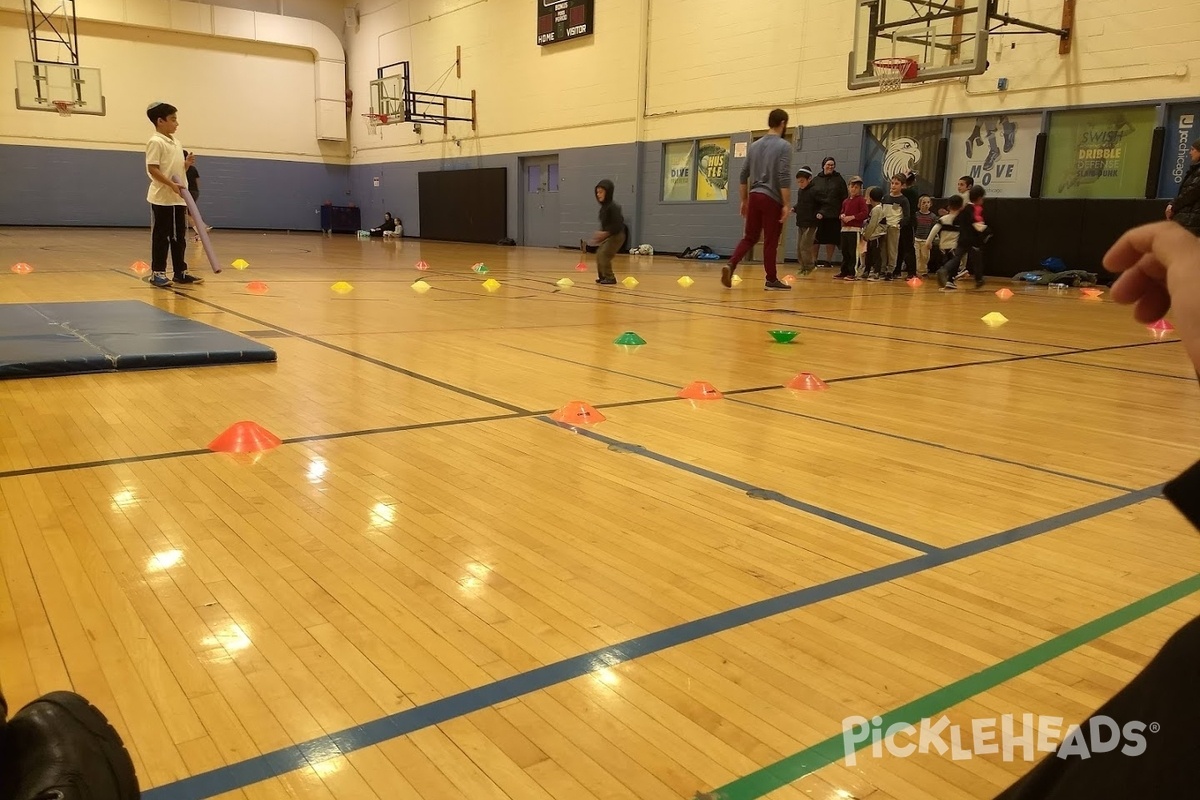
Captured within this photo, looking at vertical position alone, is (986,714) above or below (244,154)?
below

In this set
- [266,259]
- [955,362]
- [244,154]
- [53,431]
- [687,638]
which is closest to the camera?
[687,638]

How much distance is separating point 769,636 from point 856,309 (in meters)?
7.37

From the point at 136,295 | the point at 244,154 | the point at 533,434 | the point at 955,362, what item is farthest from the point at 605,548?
the point at 244,154

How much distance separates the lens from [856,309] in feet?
28.9

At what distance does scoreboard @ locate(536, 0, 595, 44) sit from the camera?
62.8 ft

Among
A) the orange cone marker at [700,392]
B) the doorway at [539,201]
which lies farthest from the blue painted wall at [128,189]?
the orange cone marker at [700,392]

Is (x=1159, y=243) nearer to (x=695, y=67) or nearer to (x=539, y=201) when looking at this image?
(x=695, y=67)

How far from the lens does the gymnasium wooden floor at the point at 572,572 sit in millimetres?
1510

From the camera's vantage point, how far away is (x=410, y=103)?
24.2 metres

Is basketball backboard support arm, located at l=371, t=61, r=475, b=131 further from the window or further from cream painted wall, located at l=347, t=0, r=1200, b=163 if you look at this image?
the window

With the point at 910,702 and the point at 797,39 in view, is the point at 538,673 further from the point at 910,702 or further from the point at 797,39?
the point at 797,39

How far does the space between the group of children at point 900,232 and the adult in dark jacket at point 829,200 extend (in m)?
0.15

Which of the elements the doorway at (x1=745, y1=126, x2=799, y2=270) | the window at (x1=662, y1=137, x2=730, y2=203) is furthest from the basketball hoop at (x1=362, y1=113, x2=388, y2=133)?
the doorway at (x1=745, y1=126, x2=799, y2=270)

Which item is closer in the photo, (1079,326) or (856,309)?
(1079,326)
